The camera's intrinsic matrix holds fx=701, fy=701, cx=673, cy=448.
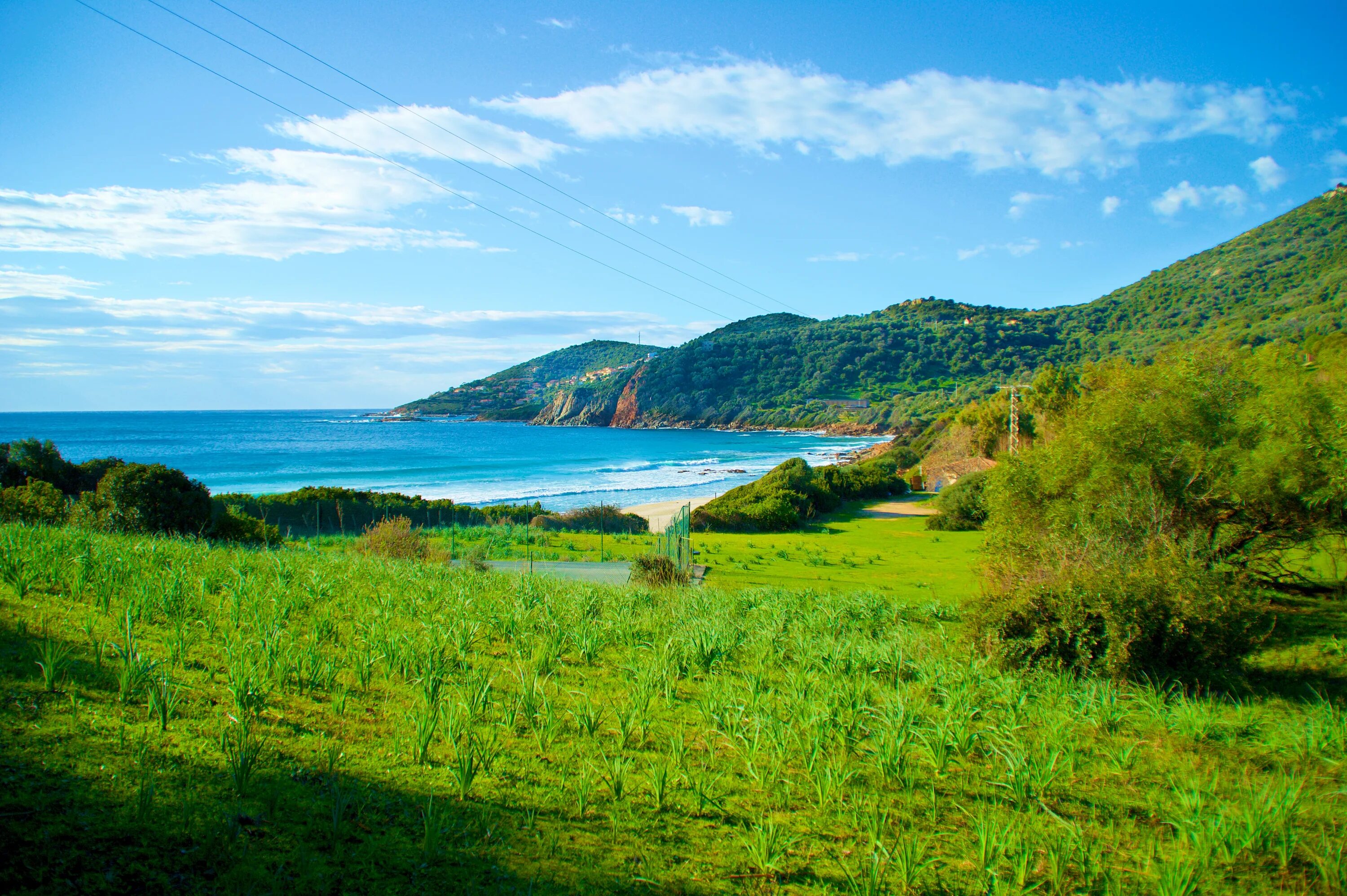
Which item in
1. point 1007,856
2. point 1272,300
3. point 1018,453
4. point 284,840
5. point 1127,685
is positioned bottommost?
point 1127,685

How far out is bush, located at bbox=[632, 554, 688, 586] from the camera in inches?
693

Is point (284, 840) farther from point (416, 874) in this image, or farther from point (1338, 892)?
point (1338, 892)

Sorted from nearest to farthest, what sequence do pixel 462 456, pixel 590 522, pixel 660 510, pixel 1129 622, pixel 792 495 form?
1. pixel 1129 622
2. pixel 590 522
3. pixel 792 495
4. pixel 660 510
5. pixel 462 456

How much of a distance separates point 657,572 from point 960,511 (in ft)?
96.2

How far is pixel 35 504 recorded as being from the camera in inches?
682

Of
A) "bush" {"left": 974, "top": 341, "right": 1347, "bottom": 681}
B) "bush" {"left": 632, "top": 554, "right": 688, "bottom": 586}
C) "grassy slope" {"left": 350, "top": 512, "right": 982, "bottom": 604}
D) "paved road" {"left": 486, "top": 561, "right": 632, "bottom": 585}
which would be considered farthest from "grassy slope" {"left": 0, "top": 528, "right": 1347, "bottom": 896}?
"grassy slope" {"left": 350, "top": 512, "right": 982, "bottom": 604}

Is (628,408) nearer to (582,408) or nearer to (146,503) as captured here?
(582,408)

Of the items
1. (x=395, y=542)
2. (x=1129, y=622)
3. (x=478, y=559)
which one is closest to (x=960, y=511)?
(x=478, y=559)

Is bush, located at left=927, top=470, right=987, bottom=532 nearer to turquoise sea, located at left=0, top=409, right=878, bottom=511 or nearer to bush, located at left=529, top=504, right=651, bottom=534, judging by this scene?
bush, located at left=529, top=504, right=651, bottom=534

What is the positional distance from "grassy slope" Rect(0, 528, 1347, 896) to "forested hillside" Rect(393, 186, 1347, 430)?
66.0 m

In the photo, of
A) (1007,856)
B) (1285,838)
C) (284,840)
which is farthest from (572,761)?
(1285,838)

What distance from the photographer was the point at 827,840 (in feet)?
15.5

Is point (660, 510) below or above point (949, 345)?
below

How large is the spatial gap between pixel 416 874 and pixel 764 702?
3.49 m
